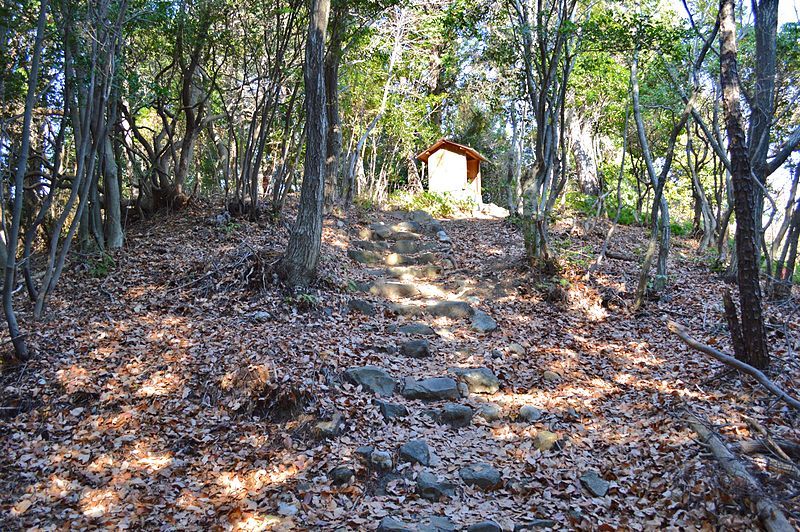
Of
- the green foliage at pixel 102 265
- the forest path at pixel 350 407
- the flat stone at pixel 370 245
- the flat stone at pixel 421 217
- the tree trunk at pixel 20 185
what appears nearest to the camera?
the forest path at pixel 350 407

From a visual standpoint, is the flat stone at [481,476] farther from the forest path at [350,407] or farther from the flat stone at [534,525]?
the flat stone at [534,525]

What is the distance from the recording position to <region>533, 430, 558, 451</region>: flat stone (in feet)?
15.9

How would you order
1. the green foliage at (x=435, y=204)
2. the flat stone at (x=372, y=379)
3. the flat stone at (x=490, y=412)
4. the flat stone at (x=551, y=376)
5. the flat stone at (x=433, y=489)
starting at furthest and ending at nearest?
the green foliage at (x=435, y=204) → the flat stone at (x=551, y=376) → the flat stone at (x=372, y=379) → the flat stone at (x=490, y=412) → the flat stone at (x=433, y=489)

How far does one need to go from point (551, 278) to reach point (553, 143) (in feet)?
8.16

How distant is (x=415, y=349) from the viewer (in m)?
6.97

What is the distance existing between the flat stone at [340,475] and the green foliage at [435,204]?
39.6 ft

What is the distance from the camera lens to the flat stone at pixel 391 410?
17.4ft

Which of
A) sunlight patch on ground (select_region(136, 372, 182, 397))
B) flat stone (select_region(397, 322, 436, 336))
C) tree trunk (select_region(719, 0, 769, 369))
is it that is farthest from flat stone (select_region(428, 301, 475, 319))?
sunlight patch on ground (select_region(136, 372, 182, 397))

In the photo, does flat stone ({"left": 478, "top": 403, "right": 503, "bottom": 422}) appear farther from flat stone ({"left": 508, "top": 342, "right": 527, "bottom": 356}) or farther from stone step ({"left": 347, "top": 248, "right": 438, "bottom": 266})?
stone step ({"left": 347, "top": 248, "right": 438, "bottom": 266})

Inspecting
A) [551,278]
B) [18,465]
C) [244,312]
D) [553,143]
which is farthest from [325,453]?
[553,143]

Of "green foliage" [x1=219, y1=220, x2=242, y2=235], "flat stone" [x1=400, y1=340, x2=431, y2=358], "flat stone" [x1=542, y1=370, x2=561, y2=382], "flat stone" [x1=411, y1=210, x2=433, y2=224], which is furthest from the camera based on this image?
"flat stone" [x1=411, y1=210, x2=433, y2=224]

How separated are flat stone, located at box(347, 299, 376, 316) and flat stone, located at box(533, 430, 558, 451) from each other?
375 cm

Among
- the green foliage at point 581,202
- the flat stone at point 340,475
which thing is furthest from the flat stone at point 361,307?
the green foliage at point 581,202

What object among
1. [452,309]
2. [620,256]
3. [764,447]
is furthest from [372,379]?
[620,256]
